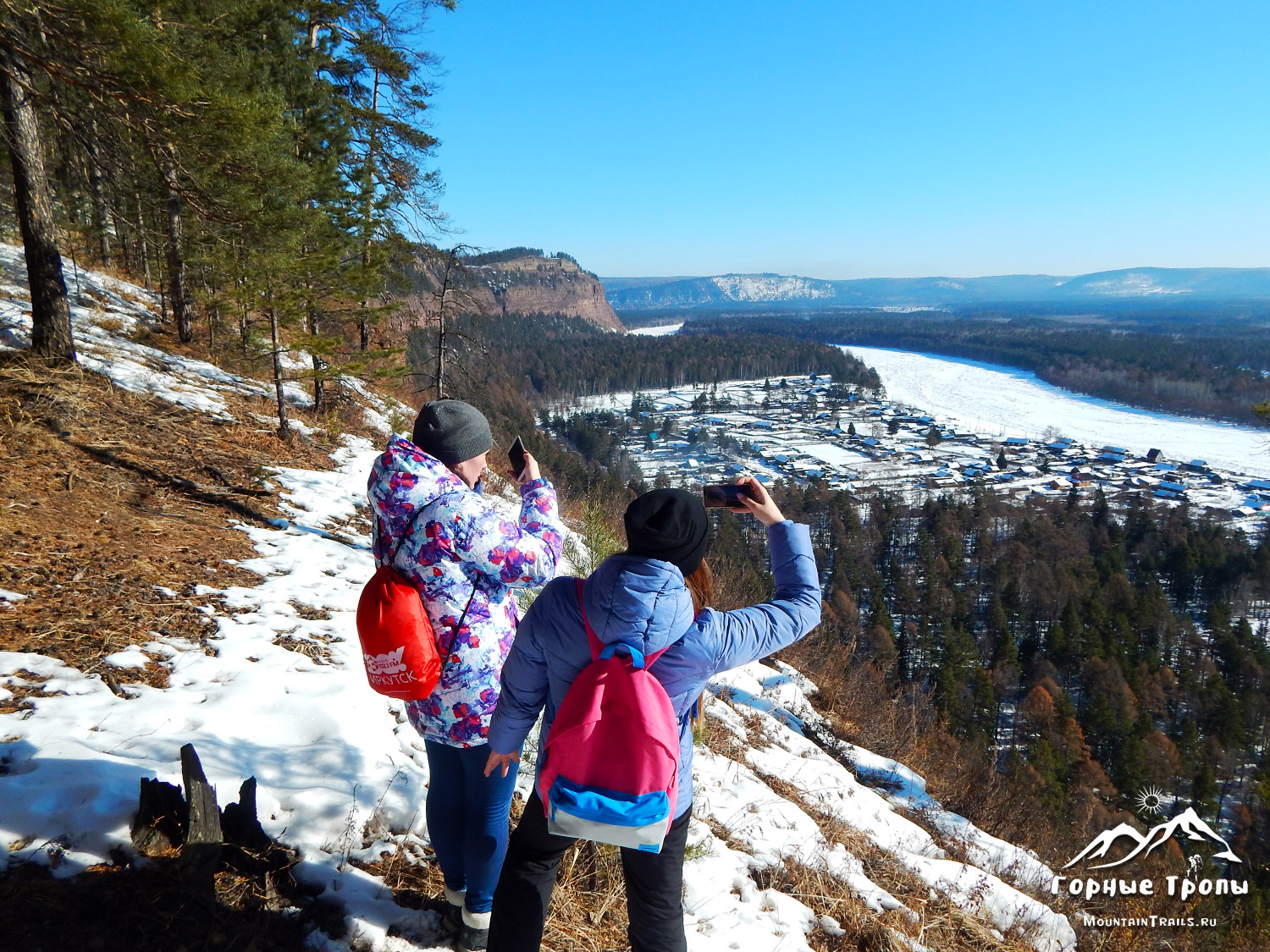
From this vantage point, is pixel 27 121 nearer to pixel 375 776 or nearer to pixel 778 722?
pixel 375 776

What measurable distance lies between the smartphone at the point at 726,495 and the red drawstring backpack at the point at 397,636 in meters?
0.87

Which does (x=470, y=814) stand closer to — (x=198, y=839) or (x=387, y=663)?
(x=387, y=663)

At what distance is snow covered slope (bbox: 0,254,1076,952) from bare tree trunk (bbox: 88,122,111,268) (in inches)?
112

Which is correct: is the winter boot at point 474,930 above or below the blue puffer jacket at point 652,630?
below

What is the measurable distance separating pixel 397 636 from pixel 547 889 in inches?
Result: 31.6

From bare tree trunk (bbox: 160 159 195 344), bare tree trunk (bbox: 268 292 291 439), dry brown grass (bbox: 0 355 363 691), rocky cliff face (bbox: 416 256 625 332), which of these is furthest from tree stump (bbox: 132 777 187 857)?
rocky cliff face (bbox: 416 256 625 332)

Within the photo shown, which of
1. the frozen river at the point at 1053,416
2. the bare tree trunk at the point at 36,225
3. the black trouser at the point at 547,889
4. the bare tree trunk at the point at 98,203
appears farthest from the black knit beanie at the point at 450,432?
the frozen river at the point at 1053,416

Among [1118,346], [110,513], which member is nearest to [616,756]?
[110,513]

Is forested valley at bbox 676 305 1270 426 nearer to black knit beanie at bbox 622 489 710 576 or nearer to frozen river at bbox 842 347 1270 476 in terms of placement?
frozen river at bbox 842 347 1270 476

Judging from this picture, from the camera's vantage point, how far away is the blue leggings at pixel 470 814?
197cm

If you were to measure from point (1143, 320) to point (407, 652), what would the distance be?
767 feet

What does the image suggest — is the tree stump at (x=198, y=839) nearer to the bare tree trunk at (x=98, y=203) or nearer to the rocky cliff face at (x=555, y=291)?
the bare tree trunk at (x=98, y=203)

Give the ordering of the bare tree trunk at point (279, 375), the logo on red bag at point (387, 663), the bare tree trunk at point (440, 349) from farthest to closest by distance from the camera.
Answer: the bare tree trunk at point (440, 349), the bare tree trunk at point (279, 375), the logo on red bag at point (387, 663)

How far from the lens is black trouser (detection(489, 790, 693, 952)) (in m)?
1.72
